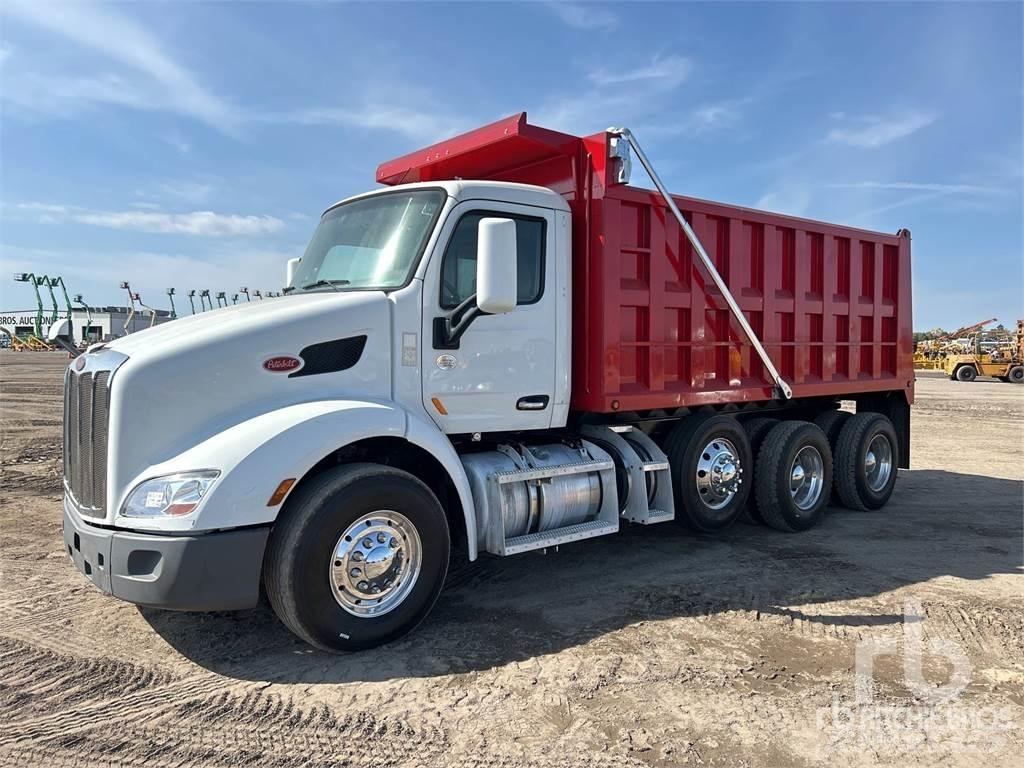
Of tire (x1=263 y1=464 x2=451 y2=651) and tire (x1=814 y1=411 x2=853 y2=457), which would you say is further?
tire (x1=814 y1=411 x2=853 y2=457)

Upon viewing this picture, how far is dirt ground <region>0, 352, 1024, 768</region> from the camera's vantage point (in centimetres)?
323

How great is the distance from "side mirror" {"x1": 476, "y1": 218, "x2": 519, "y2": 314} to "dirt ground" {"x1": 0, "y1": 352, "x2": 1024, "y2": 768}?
2050mm

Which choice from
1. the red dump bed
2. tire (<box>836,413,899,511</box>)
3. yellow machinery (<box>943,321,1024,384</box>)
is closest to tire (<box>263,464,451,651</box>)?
the red dump bed

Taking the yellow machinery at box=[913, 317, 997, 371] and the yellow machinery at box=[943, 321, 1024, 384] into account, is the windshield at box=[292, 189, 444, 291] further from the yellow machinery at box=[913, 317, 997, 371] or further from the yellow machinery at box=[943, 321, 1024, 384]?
the yellow machinery at box=[913, 317, 997, 371]

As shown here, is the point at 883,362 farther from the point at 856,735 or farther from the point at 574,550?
the point at 856,735

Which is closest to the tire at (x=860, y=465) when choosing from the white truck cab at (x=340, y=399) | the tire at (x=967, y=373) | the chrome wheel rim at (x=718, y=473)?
the chrome wheel rim at (x=718, y=473)

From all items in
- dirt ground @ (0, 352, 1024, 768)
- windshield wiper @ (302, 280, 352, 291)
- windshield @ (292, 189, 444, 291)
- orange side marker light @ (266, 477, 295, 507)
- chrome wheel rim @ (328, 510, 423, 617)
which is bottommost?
dirt ground @ (0, 352, 1024, 768)

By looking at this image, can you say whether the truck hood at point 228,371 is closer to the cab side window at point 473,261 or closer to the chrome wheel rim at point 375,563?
the cab side window at point 473,261

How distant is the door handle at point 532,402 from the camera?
530 cm

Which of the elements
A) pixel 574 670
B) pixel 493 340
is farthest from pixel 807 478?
pixel 574 670

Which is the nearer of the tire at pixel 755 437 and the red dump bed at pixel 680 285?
the red dump bed at pixel 680 285

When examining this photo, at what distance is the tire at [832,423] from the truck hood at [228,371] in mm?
5634

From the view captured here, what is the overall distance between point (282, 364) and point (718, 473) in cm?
412

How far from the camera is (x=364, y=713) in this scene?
3504mm
